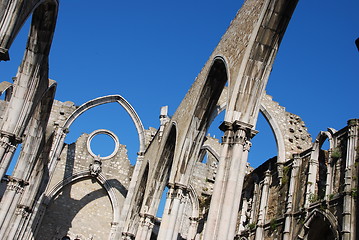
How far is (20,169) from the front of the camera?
14867 mm

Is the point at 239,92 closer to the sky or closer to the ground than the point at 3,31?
closer to the sky

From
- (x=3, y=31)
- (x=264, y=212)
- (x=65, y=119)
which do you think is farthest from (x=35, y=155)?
(x=3, y=31)

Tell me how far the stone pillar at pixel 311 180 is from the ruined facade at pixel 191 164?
0.03 m

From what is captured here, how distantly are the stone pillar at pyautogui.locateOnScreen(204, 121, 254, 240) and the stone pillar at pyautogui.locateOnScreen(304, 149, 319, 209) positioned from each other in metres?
4.28

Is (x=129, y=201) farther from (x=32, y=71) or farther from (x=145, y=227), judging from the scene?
(x=32, y=71)

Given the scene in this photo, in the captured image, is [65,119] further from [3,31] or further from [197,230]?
[3,31]

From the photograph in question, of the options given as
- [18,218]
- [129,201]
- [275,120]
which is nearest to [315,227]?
[275,120]

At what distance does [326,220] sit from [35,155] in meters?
10.9

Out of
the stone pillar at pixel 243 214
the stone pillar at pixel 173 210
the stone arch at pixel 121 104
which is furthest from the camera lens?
the stone arch at pixel 121 104

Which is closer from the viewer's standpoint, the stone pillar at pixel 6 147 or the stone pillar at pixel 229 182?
the stone pillar at pixel 229 182

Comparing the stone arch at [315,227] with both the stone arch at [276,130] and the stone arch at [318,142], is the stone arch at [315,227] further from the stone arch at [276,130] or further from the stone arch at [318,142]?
the stone arch at [276,130]

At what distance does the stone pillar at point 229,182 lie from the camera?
7258mm

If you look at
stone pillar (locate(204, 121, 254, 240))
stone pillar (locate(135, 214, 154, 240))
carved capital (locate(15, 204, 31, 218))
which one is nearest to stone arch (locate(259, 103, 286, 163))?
stone pillar (locate(135, 214, 154, 240))


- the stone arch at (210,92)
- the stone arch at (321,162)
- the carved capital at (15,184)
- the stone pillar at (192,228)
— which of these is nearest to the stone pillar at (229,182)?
the stone arch at (210,92)
